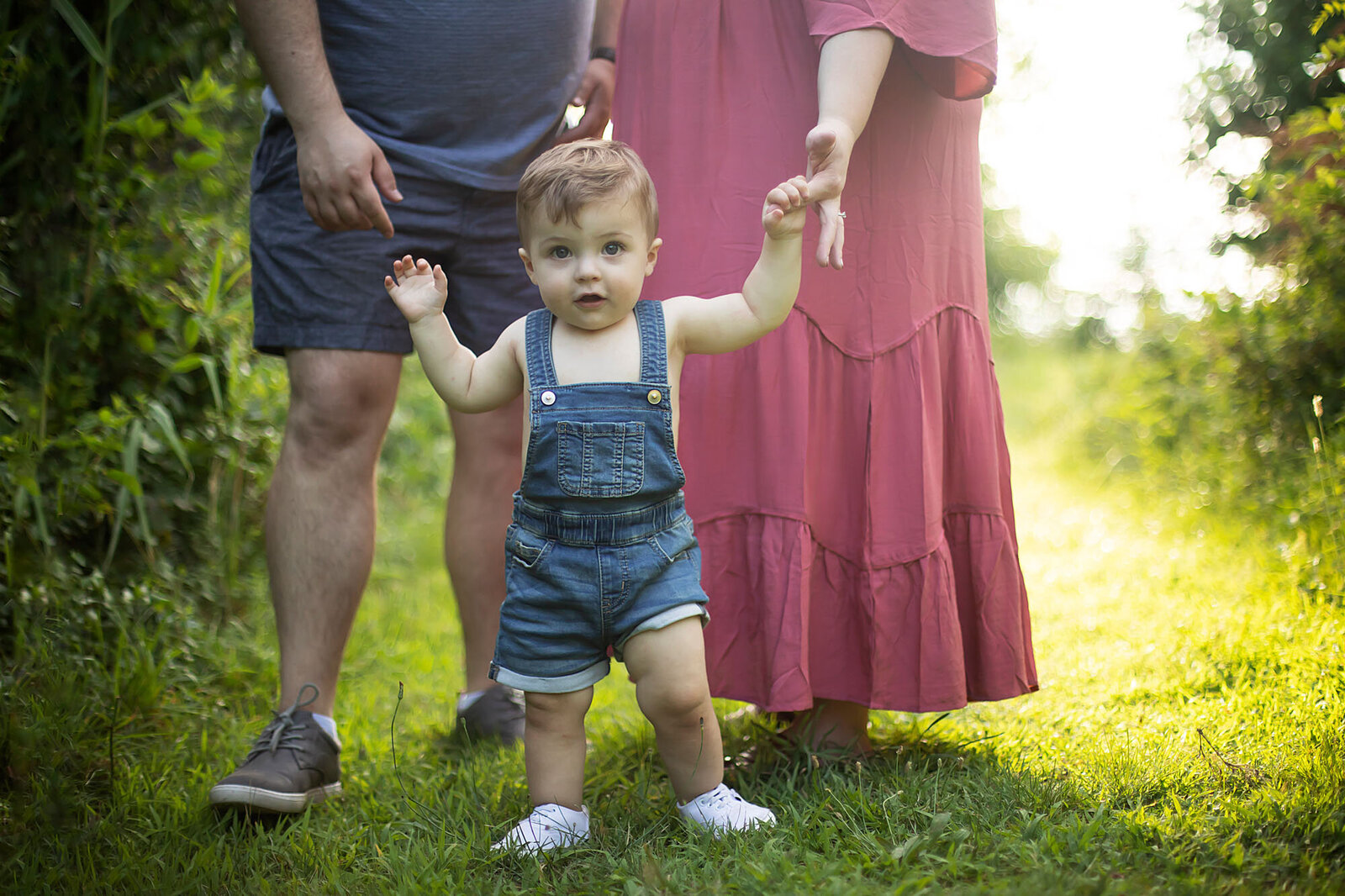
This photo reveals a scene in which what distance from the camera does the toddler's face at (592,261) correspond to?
1.52 metres

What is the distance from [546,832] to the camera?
1569 millimetres

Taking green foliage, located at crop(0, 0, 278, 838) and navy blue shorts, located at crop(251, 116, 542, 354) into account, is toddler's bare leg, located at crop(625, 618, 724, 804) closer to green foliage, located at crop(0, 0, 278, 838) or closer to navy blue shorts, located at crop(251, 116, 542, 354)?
navy blue shorts, located at crop(251, 116, 542, 354)

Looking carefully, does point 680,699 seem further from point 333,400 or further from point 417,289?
point 333,400

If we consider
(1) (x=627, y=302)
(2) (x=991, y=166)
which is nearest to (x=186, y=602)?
(1) (x=627, y=302)

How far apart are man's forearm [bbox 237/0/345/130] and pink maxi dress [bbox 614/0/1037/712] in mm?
624

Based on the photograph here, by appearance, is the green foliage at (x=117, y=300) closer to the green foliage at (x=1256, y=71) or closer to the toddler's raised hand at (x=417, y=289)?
the toddler's raised hand at (x=417, y=289)

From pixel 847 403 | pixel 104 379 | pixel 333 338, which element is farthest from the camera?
pixel 104 379

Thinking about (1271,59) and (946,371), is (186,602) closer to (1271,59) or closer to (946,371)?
(946,371)

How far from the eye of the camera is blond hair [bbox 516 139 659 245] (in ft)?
4.92

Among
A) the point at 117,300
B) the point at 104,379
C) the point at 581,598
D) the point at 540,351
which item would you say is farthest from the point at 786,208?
the point at 104,379

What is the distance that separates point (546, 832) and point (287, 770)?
1.72 feet

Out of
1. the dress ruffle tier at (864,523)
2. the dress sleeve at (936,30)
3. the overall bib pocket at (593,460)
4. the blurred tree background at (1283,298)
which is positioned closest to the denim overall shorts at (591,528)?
the overall bib pocket at (593,460)

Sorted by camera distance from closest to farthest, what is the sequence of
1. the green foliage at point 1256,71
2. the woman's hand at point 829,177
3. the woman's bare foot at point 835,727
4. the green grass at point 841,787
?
the green grass at point 841,787, the woman's hand at point 829,177, the woman's bare foot at point 835,727, the green foliage at point 1256,71

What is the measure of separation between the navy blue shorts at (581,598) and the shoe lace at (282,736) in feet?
1.59
